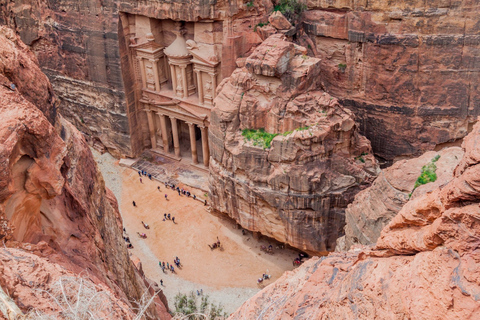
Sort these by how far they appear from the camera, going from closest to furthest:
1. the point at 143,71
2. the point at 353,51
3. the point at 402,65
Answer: the point at 402,65
the point at 353,51
the point at 143,71

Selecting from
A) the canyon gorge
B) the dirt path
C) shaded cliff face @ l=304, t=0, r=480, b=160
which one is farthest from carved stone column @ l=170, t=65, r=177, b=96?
shaded cliff face @ l=304, t=0, r=480, b=160

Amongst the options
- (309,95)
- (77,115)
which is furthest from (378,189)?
(77,115)

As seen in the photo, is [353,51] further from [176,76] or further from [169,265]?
[169,265]

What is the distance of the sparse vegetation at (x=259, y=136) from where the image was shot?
2377cm

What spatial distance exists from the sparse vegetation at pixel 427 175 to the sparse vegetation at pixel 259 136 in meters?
8.35

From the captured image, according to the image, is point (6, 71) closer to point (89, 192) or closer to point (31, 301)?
point (89, 192)

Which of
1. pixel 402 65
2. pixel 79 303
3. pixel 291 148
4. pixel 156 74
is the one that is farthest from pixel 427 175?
pixel 156 74

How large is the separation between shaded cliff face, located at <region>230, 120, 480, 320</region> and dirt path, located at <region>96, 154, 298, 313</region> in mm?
15377

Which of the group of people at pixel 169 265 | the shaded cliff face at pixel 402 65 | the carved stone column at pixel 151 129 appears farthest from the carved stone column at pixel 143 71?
the group of people at pixel 169 265

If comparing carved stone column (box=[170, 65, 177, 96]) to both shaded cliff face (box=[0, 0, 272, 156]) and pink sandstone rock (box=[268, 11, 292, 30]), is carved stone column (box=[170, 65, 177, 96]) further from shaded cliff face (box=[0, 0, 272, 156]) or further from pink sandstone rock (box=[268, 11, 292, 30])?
pink sandstone rock (box=[268, 11, 292, 30])

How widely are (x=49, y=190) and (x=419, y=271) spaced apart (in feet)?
21.6

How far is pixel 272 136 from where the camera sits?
2386 centimetres

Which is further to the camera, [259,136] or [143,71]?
[143,71]

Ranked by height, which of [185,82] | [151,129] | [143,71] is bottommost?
[151,129]
